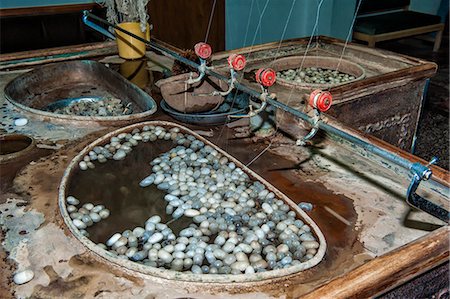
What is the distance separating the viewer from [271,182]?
1.41 metres

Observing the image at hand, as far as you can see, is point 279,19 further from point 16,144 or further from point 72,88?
point 16,144

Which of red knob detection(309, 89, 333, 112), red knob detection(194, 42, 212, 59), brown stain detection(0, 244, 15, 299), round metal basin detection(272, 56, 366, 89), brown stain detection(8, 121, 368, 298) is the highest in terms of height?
red knob detection(194, 42, 212, 59)

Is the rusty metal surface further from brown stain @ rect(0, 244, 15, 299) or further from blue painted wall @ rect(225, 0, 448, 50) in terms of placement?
blue painted wall @ rect(225, 0, 448, 50)

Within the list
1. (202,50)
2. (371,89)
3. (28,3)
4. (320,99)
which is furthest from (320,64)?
(28,3)

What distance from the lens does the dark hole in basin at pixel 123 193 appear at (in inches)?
48.7

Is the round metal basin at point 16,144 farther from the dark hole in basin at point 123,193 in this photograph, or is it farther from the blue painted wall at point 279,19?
the blue painted wall at point 279,19

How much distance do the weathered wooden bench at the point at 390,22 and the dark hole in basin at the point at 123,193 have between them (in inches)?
159

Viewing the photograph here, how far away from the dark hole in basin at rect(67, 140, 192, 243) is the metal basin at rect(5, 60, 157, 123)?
431 millimetres

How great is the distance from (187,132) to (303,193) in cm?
57

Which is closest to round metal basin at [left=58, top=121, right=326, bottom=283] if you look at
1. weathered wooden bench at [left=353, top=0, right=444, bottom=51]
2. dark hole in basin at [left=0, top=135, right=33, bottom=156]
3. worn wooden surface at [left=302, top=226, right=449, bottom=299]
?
worn wooden surface at [left=302, top=226, right=449, bottom=299]

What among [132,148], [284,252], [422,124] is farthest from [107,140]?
[422,124]

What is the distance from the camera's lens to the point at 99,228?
1215 mm

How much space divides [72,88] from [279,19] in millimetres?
2536

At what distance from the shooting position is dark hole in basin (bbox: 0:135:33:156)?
5.39 feet
